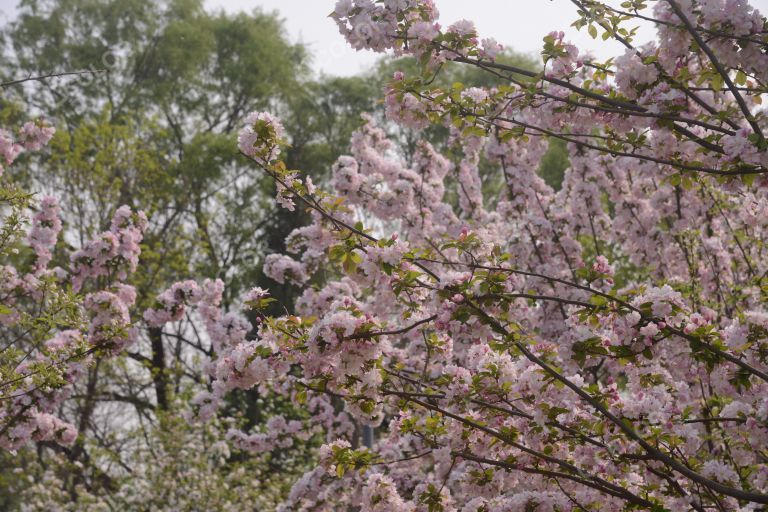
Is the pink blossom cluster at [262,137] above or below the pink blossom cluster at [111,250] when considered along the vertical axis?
below

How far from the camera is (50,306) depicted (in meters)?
4.99

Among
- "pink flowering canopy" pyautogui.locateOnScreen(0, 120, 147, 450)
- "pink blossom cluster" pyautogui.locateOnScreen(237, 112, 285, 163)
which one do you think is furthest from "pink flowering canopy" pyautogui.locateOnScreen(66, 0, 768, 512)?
"pink flowering canopy" pyautogui.locateOnScreen(0, 120, 147, 450)

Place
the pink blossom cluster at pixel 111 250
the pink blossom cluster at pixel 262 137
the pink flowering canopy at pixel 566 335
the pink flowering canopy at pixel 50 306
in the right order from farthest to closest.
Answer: the pink blossom cluster at pixel 111 250, the pink flowering canopy at pixel 50 306, the pink blossom cluster at pixel 262 137, the pink flowering canopy at pixel 566 335

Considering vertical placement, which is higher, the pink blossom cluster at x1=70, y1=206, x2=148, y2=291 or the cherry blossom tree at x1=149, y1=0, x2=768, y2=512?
the pink blossom cluster at x1=70, y1=206, x2=148, y2=291

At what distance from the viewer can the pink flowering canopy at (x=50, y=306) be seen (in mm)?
4977

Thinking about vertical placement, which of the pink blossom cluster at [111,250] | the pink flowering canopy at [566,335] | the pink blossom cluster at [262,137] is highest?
the pink blossom cluster at [111,250]

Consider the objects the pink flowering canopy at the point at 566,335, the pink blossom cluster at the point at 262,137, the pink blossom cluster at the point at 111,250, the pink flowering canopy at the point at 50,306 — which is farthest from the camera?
the pink blossom cluster at the point at 111,250

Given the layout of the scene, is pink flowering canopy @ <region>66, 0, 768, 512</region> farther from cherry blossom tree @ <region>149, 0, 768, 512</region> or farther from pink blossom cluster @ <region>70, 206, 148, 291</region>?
pink blossom cluster @ <region>70, 206, 148, 291</region>

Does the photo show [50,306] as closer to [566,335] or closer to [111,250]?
[111,250]

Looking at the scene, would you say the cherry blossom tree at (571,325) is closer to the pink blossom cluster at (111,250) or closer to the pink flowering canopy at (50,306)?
the pink flowering canopy at (50,306)

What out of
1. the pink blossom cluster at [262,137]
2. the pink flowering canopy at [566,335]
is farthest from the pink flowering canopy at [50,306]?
the pink blossom cluster at [262,137]

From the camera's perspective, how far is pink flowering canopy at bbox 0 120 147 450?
498cm

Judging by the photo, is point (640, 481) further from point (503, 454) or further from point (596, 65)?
point (596, 65)

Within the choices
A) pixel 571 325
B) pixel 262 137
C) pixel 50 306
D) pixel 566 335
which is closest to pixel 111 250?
pixel 50 306
